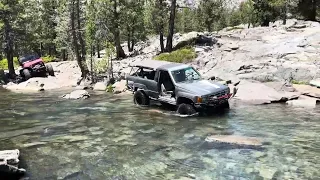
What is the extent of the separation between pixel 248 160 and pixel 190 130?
379cm

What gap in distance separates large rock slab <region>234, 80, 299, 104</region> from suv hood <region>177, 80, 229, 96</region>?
13.0 feet

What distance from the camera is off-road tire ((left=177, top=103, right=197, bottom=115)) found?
52.6 ft

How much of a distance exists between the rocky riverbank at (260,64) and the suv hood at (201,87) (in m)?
4.03

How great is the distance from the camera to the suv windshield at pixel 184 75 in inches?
658

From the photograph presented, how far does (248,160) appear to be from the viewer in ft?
34.5

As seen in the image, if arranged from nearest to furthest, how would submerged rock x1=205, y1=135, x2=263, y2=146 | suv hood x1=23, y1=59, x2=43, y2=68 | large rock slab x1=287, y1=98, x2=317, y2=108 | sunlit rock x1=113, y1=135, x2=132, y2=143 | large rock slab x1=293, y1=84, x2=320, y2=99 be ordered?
submerged rock x1=205, y1=135, x2=263, y2=146 → sunlit rock x1=113, y1=135, x2=132, y2=143 → large rock slab x1=287, y1=98, x2=317, y2=108 → large rock slab x1=293, y1=84, x2=320, y2=99 → suv hood x1=23, y1=59, x2=43, y2=68

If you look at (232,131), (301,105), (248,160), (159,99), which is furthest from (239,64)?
(248,160)

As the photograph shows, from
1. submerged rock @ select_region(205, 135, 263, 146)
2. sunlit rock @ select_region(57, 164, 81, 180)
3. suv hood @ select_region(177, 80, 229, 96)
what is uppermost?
suv hood @ select_region(177, 80, 229, 96)

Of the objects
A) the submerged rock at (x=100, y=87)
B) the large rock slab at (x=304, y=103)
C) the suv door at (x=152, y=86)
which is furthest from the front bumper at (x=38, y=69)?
the large rock slab at (x=304, y=103)

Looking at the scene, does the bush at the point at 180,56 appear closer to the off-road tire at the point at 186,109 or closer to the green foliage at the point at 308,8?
the off-road tire at the point at 186,109

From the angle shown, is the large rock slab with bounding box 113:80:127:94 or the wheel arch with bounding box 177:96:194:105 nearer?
the wheel arch with bounding box 177:96:194:105

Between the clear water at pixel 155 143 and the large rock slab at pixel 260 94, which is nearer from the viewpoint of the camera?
the clear water at pixel 155 143

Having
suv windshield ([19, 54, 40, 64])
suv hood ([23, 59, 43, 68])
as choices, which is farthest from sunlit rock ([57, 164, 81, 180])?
suv windshield ([19, 54, 40, 64])

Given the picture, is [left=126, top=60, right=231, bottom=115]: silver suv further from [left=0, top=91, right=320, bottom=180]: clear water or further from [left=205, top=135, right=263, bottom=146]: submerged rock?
[left=205, top=135, right=263, bottom=146]: submerged rock
